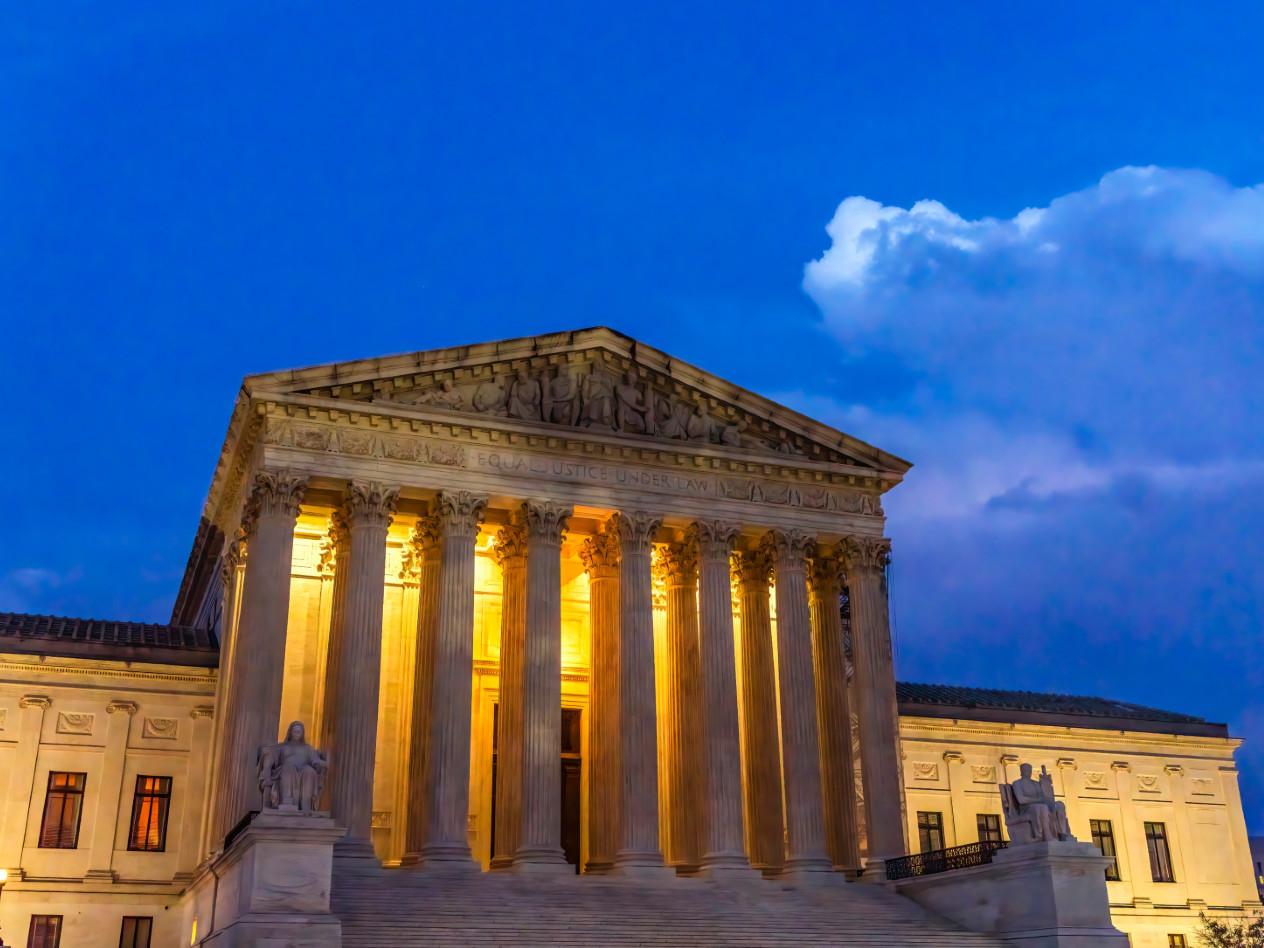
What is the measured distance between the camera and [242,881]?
2684cm

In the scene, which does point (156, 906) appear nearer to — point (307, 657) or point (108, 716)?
point (108, 716)

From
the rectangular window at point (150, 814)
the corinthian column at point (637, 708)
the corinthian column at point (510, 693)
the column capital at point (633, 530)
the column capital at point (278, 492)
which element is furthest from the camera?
the rectangular window at point (150, 814)

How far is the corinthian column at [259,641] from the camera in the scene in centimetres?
3244

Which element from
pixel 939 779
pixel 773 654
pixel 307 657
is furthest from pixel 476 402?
pixel 939 779

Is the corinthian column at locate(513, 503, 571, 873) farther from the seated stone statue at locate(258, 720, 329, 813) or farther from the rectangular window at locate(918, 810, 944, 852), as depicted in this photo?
the rectangular window at locate(918, 810, 944, 852)

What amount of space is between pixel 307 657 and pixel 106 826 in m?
8.02

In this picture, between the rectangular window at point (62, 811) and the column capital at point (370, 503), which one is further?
the rectangular window at point (62, 811)

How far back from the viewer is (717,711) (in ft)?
123

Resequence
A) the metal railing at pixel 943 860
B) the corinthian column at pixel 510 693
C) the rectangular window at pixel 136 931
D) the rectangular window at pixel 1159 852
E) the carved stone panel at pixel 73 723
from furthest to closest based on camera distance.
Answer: the rectangular window at pixel 1159 852, the carved stone panel at pixel 73 723, the rectangular window at pixel 136 931, the corinthian column at pixel 510 693, the metal railing at pixel 943 860

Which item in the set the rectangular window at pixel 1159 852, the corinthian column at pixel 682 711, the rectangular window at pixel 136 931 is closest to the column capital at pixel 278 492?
the corinthian column at pixel 682 711

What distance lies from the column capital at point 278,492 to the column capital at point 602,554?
30.1 feet

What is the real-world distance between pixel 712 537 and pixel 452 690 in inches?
377

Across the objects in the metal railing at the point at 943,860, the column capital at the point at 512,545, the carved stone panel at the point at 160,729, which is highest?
the column capital at the point at 512,545

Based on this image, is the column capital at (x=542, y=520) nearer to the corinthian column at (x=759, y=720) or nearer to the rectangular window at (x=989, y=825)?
the corinthian column at (x=759, y=720)
